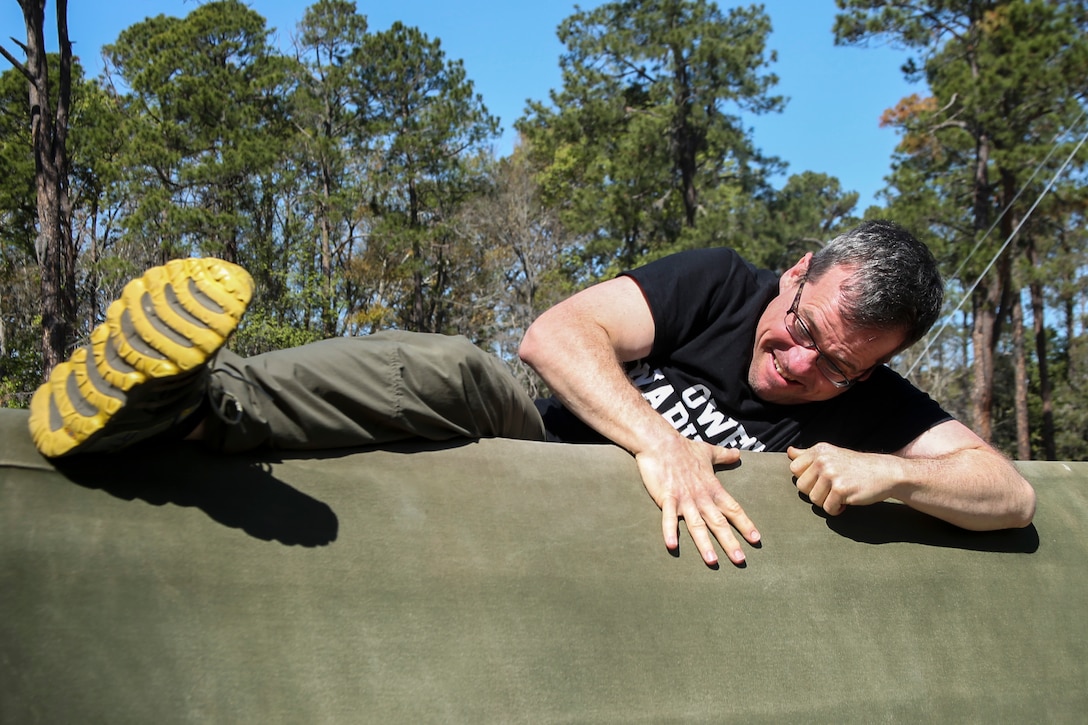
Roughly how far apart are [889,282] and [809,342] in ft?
0.66

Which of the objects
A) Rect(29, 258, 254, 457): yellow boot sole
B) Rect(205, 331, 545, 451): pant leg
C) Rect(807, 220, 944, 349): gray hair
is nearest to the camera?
Rect(29, 258, 254, 457): yellow boot sole

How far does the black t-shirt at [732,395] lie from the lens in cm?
200

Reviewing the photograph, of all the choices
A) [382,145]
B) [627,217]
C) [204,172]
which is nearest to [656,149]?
[627,217]

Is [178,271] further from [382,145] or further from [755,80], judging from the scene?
[382,145]

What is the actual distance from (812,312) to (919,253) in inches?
9.7

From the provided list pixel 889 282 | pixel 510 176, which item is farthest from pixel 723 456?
pixel 510 176

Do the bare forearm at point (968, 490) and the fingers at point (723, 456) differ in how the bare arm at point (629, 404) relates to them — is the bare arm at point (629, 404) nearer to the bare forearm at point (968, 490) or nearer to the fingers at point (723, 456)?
the fingers at point (723, 456)

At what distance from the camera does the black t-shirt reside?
2.00 m

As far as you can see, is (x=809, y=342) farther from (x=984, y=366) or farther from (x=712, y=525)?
(x=984, y=366)

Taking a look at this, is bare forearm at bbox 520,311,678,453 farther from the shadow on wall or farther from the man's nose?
the shadow on wall

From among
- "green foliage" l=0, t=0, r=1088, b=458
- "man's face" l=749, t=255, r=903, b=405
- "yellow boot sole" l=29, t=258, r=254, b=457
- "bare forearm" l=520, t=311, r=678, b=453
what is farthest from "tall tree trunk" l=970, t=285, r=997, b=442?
"yellow boot sole" l=29, t=258, r=254, b=457

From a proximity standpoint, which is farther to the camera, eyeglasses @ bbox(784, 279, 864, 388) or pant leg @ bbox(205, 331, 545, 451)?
eyeglasses @ bbox(784, 279, 864, 388)

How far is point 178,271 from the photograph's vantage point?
3.50ft

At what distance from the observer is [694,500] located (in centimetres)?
157
